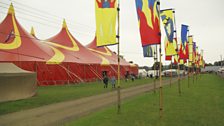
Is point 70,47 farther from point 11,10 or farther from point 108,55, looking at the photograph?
point 108,55

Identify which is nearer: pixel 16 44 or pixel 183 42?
pixel 183 42

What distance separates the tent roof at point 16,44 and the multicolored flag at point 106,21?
15.8m

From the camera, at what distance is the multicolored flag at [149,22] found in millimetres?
10039

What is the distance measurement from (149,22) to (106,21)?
2027 mm

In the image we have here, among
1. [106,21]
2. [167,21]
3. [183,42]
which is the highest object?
[167,21]

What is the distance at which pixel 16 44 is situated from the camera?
26.5 m

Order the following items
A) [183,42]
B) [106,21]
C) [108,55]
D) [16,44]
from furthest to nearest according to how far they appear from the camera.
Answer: [108,55], [16,44], [183,42], [106,21]

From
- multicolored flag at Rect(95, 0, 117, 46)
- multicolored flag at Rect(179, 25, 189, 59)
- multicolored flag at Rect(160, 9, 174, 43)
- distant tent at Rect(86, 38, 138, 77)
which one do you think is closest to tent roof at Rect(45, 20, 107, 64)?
distant tent at Rect(86, 38, 138, 77)

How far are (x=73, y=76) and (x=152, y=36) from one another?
930 inches

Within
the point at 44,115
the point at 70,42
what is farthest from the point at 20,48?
the point at 44,115

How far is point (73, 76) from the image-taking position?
108 feet

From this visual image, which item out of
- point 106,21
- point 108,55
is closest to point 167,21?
point 106,21

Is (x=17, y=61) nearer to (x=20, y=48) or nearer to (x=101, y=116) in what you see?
(x=20, y=48)

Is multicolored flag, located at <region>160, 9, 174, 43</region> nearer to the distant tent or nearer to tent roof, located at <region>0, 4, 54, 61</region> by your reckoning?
tent roof, located at <region>0, 4, 54, 61</region>
